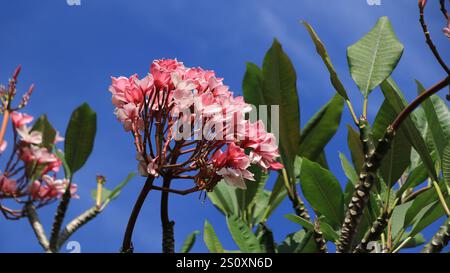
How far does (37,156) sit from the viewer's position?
46.4 inches

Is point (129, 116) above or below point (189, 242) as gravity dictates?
above

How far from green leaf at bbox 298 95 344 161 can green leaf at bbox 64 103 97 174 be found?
58 cm

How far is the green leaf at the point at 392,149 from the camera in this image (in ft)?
4.69

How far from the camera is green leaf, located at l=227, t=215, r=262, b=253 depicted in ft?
4.36

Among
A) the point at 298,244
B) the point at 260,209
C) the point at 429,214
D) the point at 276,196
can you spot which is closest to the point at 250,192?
the point at 276,196

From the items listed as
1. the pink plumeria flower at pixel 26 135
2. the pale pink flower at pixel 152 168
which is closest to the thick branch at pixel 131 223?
the pale pink flower at pixel 152 168

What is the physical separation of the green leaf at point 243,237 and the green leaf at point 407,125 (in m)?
0.40

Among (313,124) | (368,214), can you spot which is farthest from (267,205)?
(368,214)

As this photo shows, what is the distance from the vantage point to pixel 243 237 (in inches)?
52.9

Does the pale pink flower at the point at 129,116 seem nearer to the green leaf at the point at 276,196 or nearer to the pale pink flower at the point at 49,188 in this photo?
the pale pink flower at the point at 49,188

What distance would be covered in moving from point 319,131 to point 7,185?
869 millimetres

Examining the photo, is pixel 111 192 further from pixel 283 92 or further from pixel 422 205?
pixel 422 205

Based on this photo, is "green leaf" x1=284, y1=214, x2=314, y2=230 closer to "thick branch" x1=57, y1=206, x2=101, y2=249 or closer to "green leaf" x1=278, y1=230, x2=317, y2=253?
"green leaf" x1=278, y1=230, x2=317, y2=253
